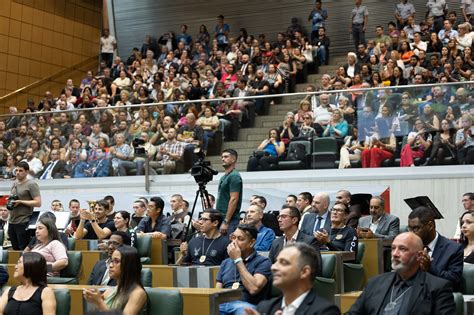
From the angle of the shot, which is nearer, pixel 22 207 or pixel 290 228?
pixel 290 228

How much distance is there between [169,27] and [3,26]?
4.08 m

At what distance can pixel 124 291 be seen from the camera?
577cm

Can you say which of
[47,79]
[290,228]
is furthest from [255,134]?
[47,79]

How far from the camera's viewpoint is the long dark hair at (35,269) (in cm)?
601

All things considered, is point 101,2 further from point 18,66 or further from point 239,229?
point 239,229

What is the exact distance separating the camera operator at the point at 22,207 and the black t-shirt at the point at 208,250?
240 centimetres

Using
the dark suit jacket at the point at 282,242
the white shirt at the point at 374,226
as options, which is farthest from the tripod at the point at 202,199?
the dark suit jacket at the point at 282,242

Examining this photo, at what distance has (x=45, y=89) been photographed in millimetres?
21203

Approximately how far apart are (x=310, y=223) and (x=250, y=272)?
2335 millimetres

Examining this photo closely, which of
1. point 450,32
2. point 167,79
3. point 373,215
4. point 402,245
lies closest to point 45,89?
point 167,79

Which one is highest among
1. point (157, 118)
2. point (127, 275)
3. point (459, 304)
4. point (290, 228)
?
point (157, 118)

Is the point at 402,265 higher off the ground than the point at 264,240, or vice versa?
the point at 264,240

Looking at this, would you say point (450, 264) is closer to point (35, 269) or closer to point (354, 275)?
point (354, 275)

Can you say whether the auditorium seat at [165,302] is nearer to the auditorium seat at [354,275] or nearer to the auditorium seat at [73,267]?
the auditorium seat at [354,275]
